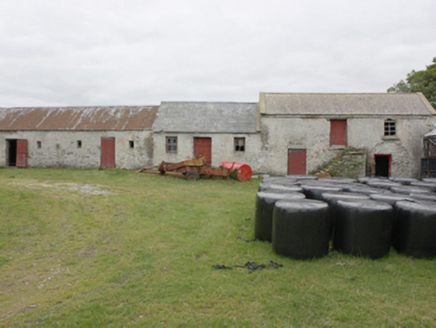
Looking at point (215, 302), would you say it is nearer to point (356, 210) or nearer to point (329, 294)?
point (329, 294)

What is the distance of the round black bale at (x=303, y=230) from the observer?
4531 mm

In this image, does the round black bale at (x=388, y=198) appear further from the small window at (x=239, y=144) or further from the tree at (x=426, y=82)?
the tree at (x=426, y=82)

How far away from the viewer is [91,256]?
499 centimetres

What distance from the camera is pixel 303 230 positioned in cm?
453

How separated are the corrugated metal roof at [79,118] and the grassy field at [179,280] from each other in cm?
1355

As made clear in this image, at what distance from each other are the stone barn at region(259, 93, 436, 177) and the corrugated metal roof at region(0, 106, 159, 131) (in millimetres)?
8874

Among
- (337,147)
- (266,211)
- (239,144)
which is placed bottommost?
(266,211)

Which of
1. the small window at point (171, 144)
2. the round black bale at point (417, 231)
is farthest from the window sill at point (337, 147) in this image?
the round black bale at point (417, 231)

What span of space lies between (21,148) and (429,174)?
86.6ft

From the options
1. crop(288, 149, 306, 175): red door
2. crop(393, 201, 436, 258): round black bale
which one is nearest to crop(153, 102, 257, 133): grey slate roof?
crop(288, 149, 306, 175): red door

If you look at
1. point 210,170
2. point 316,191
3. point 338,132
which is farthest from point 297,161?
point 316,191

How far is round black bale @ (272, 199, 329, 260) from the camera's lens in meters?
4.53

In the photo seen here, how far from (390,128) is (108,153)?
18803 millimetres

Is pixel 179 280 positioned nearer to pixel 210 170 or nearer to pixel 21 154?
pixel 210 170
